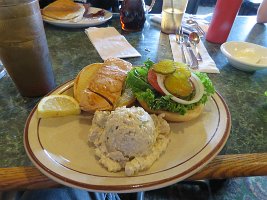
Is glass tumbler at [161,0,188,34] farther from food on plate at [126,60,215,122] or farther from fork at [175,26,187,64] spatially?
food on plate at [126,60,215,122]

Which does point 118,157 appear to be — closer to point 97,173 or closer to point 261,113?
point 97,173

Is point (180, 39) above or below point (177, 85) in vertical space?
below

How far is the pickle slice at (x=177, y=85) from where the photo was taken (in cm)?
69

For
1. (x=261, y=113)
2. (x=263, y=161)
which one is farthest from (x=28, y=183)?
(x=261, y=113)

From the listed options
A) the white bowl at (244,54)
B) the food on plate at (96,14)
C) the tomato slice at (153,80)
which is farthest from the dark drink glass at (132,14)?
the tomato slice at (153,80)

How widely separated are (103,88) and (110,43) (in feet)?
1.86

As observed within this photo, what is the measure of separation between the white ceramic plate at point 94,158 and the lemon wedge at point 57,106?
16 millimetres

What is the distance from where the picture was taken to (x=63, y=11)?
4.67 ft

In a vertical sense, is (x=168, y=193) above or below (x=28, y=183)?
below

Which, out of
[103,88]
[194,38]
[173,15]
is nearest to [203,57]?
[194,38]

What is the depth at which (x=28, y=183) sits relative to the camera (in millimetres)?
560

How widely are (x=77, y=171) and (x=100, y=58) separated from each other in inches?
27.4

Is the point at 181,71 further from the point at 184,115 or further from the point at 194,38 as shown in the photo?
the point at 194,38

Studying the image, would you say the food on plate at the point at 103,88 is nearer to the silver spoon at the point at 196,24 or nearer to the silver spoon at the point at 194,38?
the silver spoon at the point at 194,38
